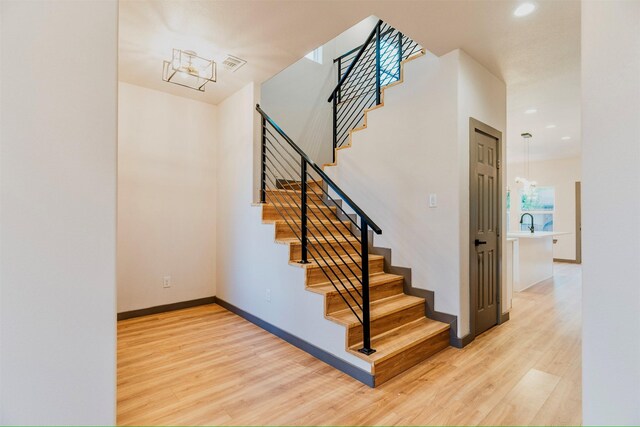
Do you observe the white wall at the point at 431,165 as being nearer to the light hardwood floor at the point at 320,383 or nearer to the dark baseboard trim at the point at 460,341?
the dark baseboard trim at the point at 460,341

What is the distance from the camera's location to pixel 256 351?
2.73 m

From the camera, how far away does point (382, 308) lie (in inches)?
110

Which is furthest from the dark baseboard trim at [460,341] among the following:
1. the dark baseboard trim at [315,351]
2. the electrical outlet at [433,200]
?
the electrical outlet at [433,200]

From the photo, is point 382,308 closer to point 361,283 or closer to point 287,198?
point 361,283

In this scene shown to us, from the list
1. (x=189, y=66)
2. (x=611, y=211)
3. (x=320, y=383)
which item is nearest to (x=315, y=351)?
(x=320, y=383)

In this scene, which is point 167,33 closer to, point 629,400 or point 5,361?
point 5,361

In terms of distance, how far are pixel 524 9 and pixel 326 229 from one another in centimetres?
229

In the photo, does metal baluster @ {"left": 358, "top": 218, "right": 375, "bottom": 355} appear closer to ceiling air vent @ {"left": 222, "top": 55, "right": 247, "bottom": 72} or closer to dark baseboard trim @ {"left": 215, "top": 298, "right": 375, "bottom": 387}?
dark baseboard trim @ {"left": 215, "top": 298, "right": 375, "bottom": 387}

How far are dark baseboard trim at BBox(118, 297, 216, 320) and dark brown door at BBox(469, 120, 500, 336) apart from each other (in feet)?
10.7

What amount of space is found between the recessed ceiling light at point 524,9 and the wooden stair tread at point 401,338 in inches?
102

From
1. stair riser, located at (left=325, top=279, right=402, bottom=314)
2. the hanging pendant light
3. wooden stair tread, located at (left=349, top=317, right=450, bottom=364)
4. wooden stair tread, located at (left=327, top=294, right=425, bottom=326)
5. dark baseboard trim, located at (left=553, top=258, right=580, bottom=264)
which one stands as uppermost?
the hanging pendant light

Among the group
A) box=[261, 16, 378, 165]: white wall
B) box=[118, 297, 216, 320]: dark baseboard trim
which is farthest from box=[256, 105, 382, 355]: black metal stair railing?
box=[118, 297, 216, 320]: dark baseboard trim

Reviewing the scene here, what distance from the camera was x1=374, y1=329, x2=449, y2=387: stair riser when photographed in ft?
7.27

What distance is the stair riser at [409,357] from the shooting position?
221 centimetres
